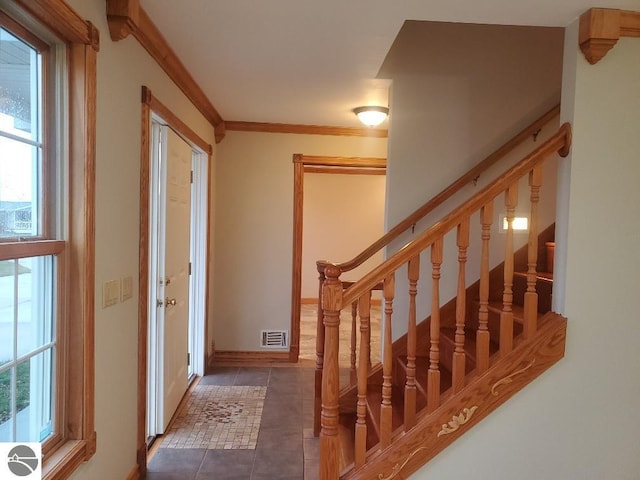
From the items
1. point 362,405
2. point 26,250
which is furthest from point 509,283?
point 26,250

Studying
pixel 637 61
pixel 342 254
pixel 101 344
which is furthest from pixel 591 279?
pixel 342 254

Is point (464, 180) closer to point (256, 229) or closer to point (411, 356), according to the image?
point (411, 356)

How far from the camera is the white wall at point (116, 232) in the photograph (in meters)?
1.67

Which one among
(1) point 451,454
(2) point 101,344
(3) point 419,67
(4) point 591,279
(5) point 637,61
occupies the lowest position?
(1) point 451,454

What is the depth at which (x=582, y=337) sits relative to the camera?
1825mm

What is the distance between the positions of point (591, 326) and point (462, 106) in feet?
5.37

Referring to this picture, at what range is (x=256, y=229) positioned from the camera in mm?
4078

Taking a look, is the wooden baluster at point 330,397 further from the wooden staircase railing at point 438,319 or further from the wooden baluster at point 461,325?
the wooden baluster at point 461,325

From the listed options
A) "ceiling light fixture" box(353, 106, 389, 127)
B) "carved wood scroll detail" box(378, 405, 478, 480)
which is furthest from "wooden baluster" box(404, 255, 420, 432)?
"ceiling light fixture" box(353, 106, 389, 127)

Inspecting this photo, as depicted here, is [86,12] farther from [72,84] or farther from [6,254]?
[6,254]

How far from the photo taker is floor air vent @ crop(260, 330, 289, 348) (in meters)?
4.10

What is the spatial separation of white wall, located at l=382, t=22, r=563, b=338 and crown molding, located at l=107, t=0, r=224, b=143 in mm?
1377

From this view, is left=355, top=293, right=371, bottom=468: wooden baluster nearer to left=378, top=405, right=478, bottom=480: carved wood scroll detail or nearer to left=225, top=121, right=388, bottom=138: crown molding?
left=378, top=405, right=478, bottom=480: carved wood scroll detail

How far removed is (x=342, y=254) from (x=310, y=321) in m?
A: 1.71
